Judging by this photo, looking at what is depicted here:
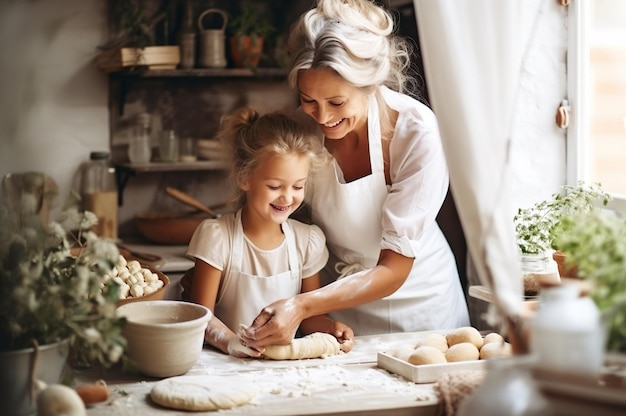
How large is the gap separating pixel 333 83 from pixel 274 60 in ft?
6.77

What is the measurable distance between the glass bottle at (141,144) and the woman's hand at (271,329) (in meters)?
2.13

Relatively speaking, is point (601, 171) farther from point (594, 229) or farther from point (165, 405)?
point (165, 405)

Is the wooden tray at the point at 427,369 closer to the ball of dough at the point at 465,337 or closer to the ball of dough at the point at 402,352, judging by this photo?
the ball of dough at the point at 402,352

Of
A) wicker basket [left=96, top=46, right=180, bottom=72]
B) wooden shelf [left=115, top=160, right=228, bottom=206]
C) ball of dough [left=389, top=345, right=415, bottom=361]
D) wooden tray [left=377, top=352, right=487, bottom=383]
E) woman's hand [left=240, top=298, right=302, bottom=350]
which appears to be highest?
wicker basket [left=96, top=46, right=180, bottom=72]

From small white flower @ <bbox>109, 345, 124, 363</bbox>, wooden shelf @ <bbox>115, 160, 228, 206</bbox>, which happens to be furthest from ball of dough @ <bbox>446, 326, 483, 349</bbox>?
wooden shelf @ <bbox>115, 160, 228, 206</bbox>

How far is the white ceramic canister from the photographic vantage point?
1324 millimetres

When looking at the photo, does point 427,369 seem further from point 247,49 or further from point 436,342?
point 247,49

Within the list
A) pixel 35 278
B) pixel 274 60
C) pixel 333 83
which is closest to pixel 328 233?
pixel 333 83

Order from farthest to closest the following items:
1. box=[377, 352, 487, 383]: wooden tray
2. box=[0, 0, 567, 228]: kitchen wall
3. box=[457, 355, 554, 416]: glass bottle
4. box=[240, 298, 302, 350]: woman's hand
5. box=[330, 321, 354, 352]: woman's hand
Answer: box=[330, 321, 354, 352]: woman's hand, box=[240, 298, 302, 350]: woman's hand, box=[377, 352, 487, 383]: wooden tray, box=[0, 0, 567, 228]: kitchen wall, box=[457, 355, 554, 416]: glass bottle

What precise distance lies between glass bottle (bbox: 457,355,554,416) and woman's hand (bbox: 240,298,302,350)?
75 cm

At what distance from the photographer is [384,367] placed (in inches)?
77.5

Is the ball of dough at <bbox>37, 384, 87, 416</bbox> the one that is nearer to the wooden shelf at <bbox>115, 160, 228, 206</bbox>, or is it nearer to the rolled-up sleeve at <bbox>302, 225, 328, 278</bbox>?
the rolled-up sleeve at <bbox>302, 225, 328, 278</bbox>

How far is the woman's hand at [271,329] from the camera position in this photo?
205 cm

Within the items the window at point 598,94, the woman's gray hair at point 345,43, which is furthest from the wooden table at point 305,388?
the window at point 598,94
